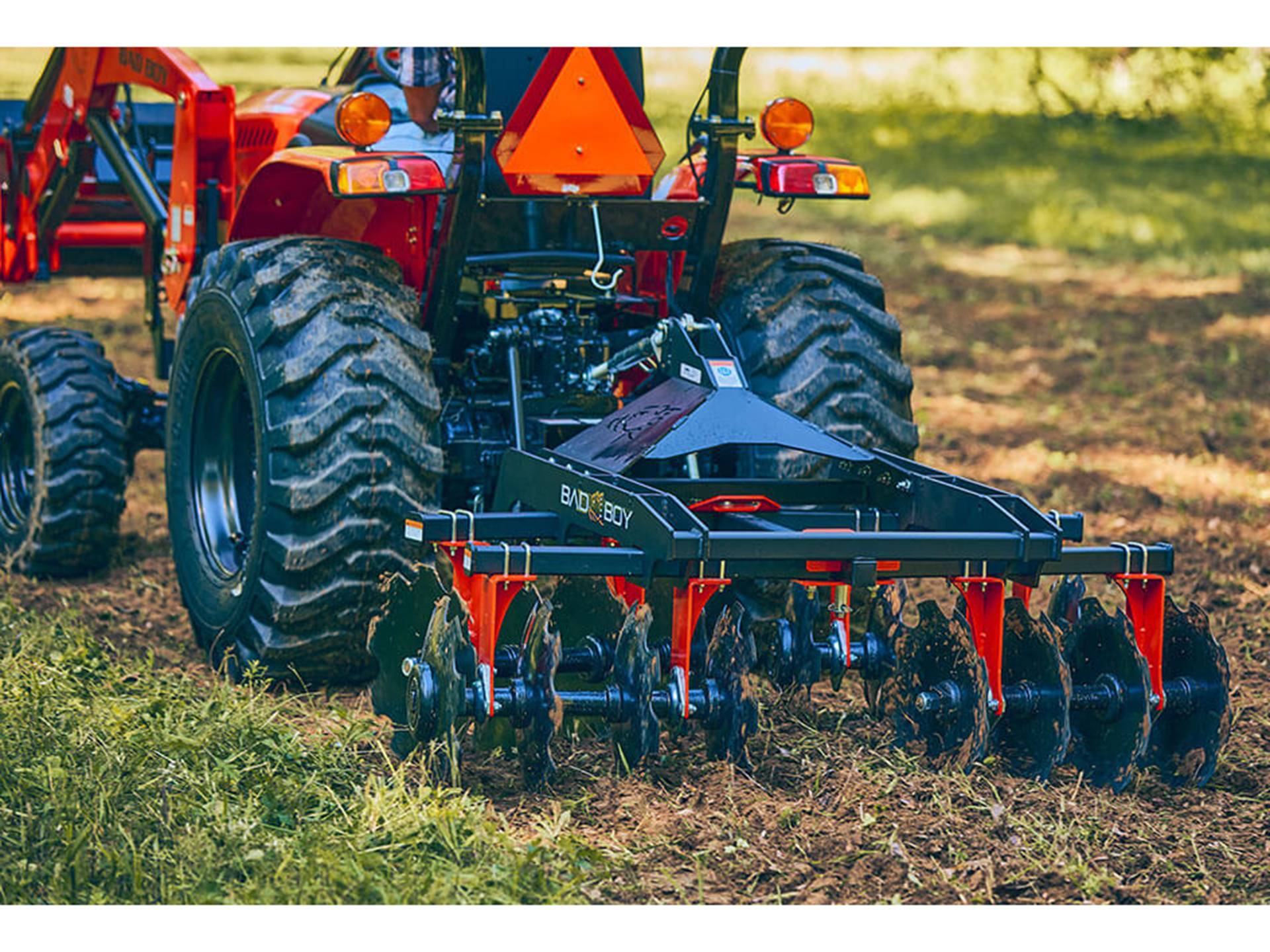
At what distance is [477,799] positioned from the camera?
4.17 m

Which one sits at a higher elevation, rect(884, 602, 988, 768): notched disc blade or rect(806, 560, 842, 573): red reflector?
rect(806, 560, 842, 573): red reflector

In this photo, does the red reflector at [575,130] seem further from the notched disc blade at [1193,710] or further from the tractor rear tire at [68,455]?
the tractor rear tire at [68,455]

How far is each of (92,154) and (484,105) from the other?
2847 mm

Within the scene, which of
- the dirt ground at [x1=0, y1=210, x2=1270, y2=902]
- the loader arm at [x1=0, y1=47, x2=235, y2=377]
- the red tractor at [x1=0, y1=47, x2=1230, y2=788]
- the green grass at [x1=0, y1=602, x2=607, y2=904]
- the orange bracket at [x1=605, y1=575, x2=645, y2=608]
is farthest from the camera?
the loader arm at [x1=0, y1=47, x2=235, y2=377]

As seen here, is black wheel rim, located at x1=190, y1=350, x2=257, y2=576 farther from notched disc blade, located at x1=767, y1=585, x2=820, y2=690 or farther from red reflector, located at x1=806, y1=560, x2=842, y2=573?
red reflector, located at x1=806, y1=560, x2=842, y2=573

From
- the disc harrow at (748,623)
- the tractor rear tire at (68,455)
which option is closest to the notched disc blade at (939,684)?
the disc harrow at (748,623)

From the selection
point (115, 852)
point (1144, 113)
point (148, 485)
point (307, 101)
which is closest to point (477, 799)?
point (115, 852)

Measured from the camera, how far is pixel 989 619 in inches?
175

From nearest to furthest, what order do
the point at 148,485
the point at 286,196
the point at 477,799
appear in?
the point at 477,799 < the point at 286,196 < the point at 148,485

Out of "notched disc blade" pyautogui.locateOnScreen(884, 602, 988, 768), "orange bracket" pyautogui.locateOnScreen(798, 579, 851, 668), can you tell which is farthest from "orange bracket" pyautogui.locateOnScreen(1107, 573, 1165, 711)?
"orange bracket" pyautogui.locateOnScreen(798, 579, 851, 668)

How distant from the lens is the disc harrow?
14.0ft

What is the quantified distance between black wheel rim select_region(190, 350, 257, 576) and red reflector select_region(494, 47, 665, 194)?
128cm

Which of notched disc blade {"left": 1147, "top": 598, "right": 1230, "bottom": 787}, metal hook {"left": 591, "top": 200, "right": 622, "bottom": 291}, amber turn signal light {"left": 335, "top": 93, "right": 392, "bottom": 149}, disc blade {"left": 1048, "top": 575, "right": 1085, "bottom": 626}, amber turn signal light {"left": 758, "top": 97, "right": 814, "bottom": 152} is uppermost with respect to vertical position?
amber turn signal light {"left": 758, "top": 97, "right": 814, "bottom": 152}

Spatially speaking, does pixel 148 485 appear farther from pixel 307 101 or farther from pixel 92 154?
pixel 307 101
